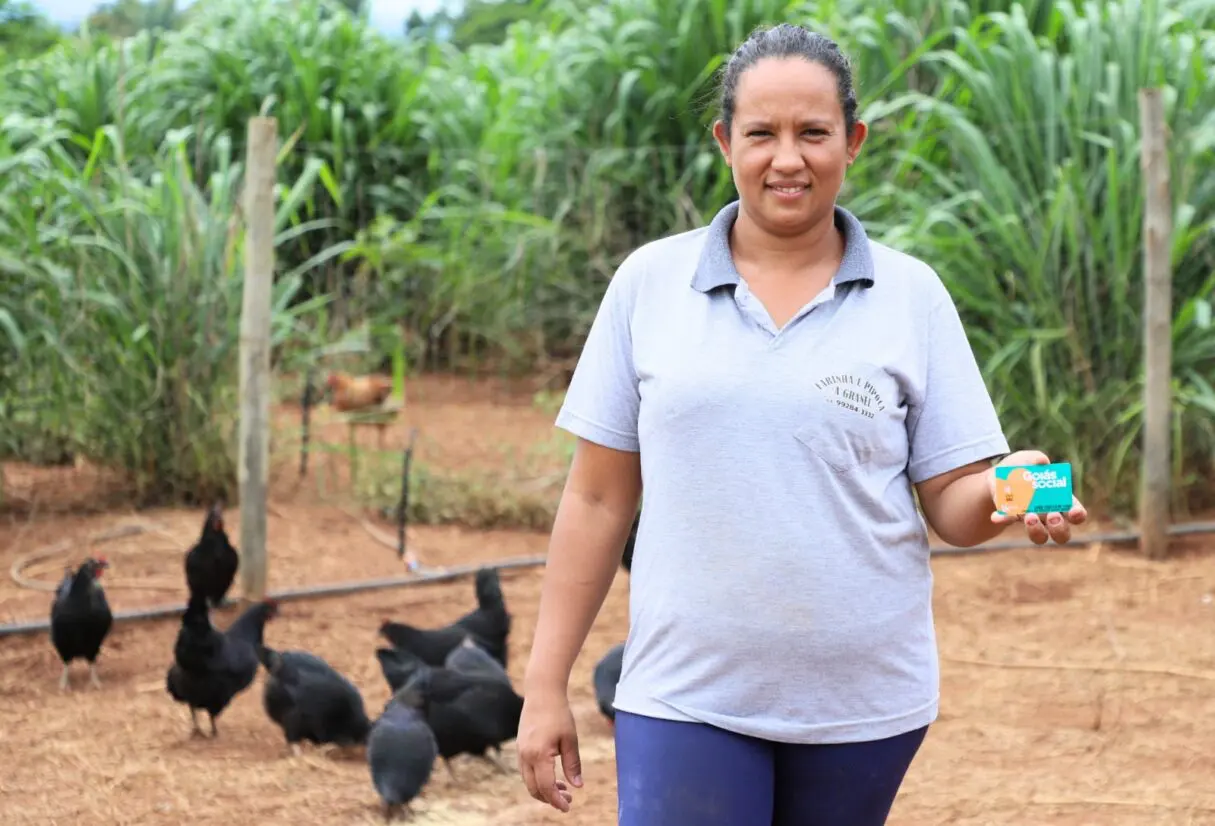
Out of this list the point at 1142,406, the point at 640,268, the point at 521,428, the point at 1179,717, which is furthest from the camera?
the point at 521,428

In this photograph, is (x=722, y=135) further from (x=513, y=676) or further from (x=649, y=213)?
(x=649, y=213)

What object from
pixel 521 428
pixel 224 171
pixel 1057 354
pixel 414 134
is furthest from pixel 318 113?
pixel 1057 354

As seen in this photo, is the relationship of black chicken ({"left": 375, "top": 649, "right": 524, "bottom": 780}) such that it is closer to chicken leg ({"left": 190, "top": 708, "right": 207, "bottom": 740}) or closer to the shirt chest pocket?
chicken leg ({"left": 190, "top": 708, "right": 207, "bottom": 740})

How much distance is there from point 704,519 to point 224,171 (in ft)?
18.1

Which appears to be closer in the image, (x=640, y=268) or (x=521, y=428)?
(x=640, y=268)

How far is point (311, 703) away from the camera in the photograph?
4359 millimetres

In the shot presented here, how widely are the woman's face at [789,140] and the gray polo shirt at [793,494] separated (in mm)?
87

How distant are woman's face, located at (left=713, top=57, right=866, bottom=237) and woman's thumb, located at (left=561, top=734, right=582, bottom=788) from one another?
0.76 meters

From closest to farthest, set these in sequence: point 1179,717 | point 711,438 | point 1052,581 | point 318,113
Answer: point 711,438 < point 1179,717 < point 1052,581 < point 318,113

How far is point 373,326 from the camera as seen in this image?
32.3ft

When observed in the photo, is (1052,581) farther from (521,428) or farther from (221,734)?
(521,428)

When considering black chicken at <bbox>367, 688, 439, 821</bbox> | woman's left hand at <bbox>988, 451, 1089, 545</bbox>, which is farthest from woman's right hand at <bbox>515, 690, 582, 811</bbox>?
black chicken at <bbox>367, 688, 439, 821</bbox>

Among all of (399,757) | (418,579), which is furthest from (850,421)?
(418,579)

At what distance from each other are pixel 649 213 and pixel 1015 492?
7715 mm
